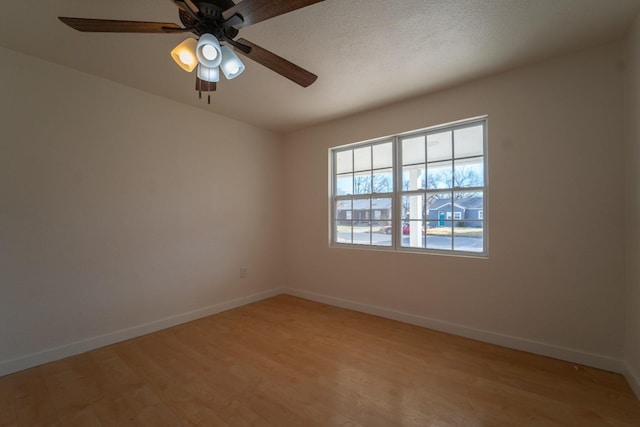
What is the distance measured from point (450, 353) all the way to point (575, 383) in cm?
82

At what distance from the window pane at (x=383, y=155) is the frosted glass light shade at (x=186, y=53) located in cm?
245

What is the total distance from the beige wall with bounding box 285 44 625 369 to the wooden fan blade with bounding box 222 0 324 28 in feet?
7.13

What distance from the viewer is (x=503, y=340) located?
2.54 metres

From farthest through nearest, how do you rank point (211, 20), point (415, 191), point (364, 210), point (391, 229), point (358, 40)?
point (364, 210), point (391, 229), point (415, 191), point (358, 40), point (211, 20)

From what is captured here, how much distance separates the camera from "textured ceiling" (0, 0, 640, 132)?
1.78 meters

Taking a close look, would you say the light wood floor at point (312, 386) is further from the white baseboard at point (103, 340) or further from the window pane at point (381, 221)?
the window pane at point (381, 221)

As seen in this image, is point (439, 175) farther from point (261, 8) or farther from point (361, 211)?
point (261, 8)

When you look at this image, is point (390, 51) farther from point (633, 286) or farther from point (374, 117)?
point (633, 286)

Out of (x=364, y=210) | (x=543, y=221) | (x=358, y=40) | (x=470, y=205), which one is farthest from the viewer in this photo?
(x=364, y=210)

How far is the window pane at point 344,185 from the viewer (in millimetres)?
3861

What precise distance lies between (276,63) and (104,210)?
224 cm

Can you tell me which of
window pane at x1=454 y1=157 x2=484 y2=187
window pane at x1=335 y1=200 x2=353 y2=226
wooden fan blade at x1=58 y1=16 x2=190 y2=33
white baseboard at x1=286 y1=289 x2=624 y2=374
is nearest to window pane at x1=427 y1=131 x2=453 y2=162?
window pane at x1=454 y1=157 x2=484 y2=187

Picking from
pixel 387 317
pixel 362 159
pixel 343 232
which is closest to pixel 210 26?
pixel 362 159

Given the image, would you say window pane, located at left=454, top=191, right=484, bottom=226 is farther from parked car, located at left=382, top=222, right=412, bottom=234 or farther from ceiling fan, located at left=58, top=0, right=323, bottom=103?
ceiling fan, located at left=58, top=0, right=323, bottom=103
